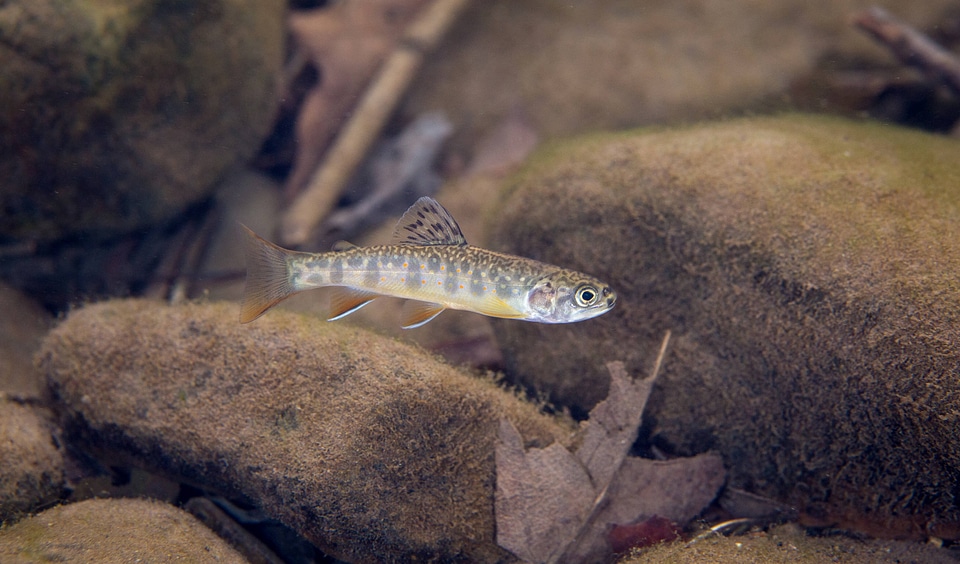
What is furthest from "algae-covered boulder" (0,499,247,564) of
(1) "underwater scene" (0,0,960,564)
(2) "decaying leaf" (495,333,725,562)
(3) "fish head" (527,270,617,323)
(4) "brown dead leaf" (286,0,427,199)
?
(4) "brown dead leaf" (286,0,427,199)

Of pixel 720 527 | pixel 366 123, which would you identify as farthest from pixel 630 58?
pixel 720 527

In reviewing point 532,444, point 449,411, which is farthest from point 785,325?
point 449,411

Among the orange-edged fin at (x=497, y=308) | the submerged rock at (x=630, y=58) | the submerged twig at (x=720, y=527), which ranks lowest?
the submerged twig at (x=720, y=527)

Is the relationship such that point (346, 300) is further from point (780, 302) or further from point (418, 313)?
point (780, 302)

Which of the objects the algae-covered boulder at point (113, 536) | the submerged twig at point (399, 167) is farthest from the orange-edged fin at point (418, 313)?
the submerged twig at point (399, 167)

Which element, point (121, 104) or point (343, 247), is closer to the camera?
point (343, 247)

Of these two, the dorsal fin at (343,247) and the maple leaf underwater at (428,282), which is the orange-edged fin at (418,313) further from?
the dorsal fin at (343,247)

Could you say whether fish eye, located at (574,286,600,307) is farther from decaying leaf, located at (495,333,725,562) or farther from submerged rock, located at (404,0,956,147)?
submerged rock, located at (404,0,956,147)
